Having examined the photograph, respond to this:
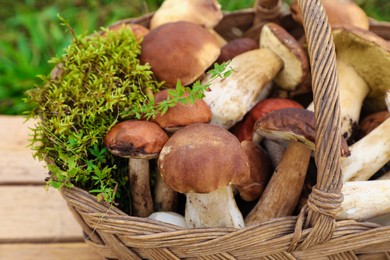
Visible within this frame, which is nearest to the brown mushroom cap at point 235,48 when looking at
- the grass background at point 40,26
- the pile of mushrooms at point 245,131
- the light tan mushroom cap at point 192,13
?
the pile of mushrooms at point 245,131

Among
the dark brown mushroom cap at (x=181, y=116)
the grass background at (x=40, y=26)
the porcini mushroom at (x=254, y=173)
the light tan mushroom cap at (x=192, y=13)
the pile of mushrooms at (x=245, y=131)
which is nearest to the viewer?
the pile of mushrooms at (x=245, y=131)

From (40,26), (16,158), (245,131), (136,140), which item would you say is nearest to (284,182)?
(245,131)

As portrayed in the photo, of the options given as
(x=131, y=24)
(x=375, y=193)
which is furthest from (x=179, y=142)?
(x=131, y=24)

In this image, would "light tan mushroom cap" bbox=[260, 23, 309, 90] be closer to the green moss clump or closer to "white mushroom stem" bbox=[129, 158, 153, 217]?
the green moss clump

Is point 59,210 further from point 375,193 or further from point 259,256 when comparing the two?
point 375,193

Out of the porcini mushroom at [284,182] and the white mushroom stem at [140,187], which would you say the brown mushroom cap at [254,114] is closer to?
the porcini mushroom at [284,182]

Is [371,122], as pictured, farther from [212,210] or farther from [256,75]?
[212,210]
